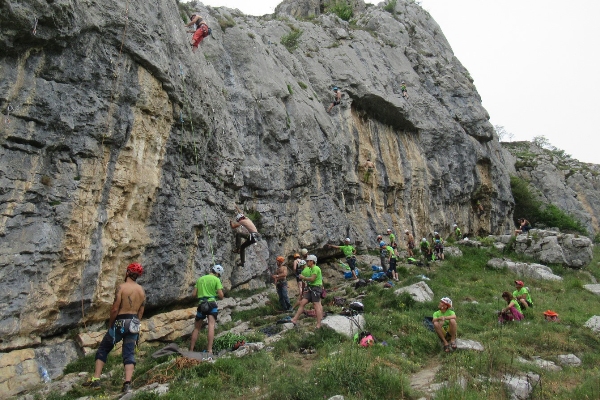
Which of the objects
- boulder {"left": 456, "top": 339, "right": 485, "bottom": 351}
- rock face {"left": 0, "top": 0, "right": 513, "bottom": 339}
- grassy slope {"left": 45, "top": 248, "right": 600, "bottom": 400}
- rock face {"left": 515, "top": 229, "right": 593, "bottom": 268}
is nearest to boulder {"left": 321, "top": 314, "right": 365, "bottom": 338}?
grassy slope {"left": 45, "top": 248, "right": 600, "bottom": 400}

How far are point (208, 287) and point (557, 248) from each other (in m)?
23.4

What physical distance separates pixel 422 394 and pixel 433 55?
37.1 meters

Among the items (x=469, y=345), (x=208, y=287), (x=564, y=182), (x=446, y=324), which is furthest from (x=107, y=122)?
(x=564, y=182)

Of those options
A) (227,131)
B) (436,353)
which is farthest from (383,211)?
(436,353)

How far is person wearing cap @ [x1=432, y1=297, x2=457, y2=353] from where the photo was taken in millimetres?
9984

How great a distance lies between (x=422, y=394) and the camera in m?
7.14

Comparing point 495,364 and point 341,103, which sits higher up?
point 341,103

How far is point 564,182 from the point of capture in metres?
50.3

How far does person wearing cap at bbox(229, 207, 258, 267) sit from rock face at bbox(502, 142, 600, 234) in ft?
135

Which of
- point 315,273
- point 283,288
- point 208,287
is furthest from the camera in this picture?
point 283,288

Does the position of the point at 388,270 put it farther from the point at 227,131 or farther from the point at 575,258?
the point at 575,258

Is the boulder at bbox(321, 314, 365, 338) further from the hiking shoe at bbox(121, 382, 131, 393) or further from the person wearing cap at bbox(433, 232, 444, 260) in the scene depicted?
the person wearing cap at bbox(433, 232, 444, 260)

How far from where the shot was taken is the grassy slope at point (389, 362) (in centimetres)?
716

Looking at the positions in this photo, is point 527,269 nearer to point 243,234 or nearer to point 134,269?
point 243,234
